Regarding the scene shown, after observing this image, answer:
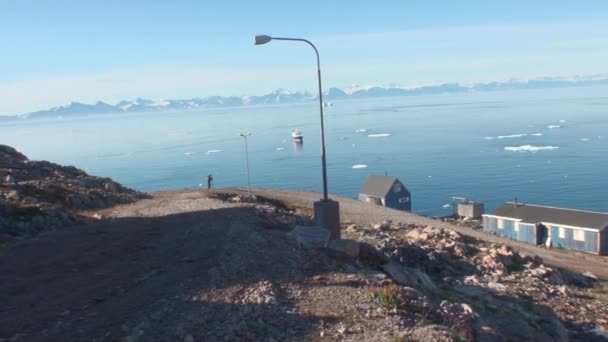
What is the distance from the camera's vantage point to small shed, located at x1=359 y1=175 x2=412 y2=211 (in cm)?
4247

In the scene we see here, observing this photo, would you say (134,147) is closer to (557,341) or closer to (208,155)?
(208,155)

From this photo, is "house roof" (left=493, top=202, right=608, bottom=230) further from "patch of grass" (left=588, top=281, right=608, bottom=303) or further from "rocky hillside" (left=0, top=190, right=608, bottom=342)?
"rocky hillside" (left=0, top=190, right=608, bottom=342)

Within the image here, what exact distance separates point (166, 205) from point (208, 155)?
72878mm

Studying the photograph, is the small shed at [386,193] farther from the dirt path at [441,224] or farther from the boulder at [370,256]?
the boulder at [370,256]

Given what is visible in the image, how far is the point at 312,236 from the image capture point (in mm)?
11242

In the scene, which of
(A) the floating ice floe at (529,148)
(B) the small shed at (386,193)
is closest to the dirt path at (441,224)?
(B) the small shed at (386,193)

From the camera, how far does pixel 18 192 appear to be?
68.3 ft

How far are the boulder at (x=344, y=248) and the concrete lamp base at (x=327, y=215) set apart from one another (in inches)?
42.2

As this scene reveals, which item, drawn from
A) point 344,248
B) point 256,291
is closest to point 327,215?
Result: point 344,248

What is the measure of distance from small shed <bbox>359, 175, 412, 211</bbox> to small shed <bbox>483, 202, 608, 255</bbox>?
795cm

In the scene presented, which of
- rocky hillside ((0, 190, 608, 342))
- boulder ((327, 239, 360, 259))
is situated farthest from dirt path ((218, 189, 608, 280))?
boulder ((327, 239, 360, 259))

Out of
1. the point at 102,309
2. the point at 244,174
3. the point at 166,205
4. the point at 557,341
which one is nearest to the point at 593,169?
the point at 244,174

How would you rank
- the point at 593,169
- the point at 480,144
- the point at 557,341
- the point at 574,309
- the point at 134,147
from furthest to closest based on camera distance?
the point at 134,147, the point at 480,144, the point at 593,169, the point at 574,309, the point at 557,341

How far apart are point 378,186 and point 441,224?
44.0 feet
